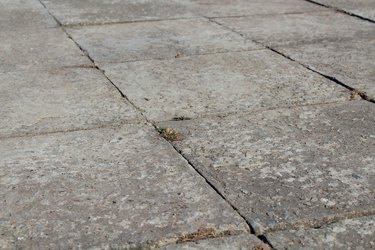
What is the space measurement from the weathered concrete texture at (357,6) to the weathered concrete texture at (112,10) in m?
1.23

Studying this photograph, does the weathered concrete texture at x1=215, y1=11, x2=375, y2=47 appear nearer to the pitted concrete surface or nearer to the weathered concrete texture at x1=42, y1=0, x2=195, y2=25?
the pitted concrete surface

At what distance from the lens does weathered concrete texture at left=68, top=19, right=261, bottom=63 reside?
432 centimetres

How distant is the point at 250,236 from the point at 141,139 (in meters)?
0.92

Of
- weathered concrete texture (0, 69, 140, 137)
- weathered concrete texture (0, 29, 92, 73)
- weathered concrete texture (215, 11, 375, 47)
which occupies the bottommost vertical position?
weathered concrete texture (215, 11, 375, 47)

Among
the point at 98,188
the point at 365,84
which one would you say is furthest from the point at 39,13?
the point at 98,188

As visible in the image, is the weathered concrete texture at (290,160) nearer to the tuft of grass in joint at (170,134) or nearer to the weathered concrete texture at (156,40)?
the tuft of grass in joint at (170,134)

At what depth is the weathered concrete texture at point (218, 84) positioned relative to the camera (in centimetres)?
339

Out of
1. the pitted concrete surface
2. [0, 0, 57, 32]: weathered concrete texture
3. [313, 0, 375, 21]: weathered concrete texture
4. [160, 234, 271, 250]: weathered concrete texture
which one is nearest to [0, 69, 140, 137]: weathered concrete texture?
the pitted concrete surface

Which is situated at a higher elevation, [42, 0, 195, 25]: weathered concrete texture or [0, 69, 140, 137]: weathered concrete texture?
[0, 69, 140, 137]: weathered concrete texture

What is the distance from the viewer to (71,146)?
9.48 ft

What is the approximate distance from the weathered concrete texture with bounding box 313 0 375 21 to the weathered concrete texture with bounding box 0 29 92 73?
2.28m

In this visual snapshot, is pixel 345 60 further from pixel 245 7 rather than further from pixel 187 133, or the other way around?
pixel 245 7

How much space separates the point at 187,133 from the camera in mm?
3035

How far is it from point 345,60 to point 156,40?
126 cm
